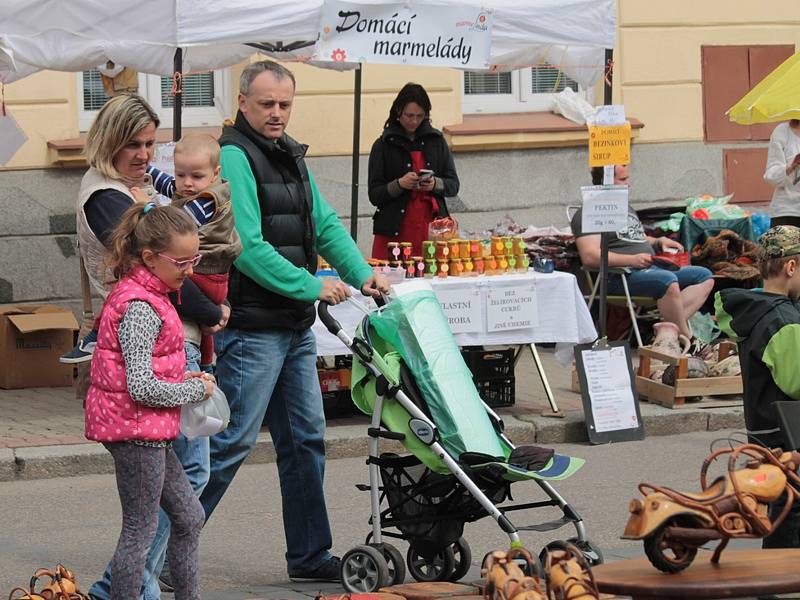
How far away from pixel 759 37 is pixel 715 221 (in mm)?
2565

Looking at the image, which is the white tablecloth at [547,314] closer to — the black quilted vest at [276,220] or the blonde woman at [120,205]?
the black quilted vest at [276,220]

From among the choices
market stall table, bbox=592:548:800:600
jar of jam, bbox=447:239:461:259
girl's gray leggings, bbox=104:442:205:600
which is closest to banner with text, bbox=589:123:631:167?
jar of jam, bbox=447:239:461:259

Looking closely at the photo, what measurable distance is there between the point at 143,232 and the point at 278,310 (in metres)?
1.28

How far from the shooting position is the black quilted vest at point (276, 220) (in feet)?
19.9

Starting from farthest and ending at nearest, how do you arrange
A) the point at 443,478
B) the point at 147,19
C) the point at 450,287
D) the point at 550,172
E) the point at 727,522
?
the point at 550,172, the point at 450,287, the point at 147,19, the point at 443,478, the point at 727,522

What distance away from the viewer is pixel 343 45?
8812 mm

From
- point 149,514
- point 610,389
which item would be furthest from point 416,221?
point 149,514

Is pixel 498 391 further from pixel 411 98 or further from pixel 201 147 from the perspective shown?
pixel 201 147

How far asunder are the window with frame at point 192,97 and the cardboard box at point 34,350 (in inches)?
97.8

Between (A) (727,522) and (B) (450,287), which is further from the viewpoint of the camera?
(B) (450,287)

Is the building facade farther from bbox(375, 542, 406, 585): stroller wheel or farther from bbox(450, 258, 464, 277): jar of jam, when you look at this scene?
bbox(375, 542, 406, 585): stroller wheel

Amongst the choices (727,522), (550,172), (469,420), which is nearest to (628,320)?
(550,172)

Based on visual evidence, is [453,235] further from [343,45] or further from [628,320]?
[628,320]

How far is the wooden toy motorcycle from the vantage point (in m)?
4.07
